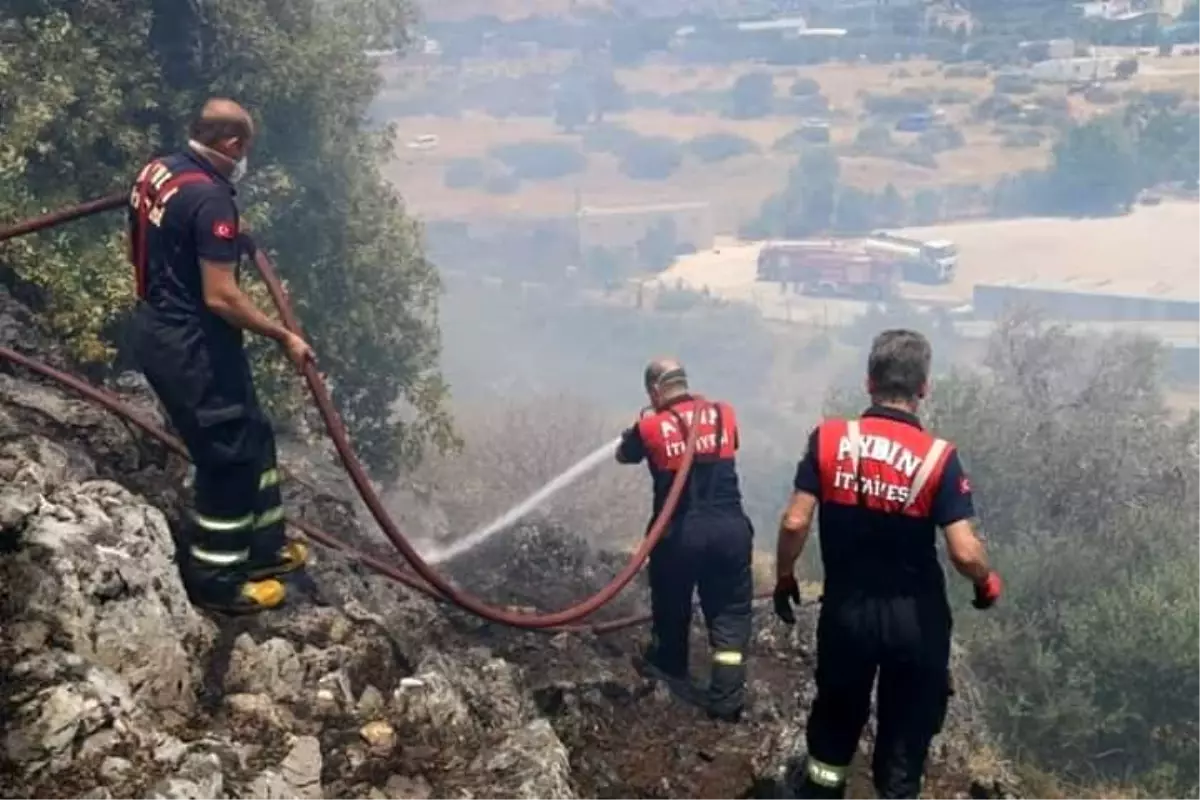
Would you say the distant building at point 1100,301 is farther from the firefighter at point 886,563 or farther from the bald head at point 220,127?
the bald head at point 220,127

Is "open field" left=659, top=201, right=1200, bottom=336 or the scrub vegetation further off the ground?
the scrub vegetation

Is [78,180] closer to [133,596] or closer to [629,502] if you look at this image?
[133,596]

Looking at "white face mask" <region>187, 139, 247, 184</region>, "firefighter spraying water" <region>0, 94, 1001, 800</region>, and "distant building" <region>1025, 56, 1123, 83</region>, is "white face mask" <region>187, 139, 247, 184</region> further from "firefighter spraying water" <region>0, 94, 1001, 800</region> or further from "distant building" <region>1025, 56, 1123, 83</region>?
"distant building" <region>1025, 56, 1123, 83</region>

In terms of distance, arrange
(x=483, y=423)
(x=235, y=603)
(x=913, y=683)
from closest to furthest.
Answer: (x=913, y=683)
(x=235, y=603)
(x=483, y=423)

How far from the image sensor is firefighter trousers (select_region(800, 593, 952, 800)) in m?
5.14

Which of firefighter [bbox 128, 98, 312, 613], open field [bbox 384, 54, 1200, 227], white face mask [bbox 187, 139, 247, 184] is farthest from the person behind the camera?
open field [bbox 384, 54, 1200, 227]

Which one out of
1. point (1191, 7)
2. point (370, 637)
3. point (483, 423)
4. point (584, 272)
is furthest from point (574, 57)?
point (370, 637)

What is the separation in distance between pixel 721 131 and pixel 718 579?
113876mm

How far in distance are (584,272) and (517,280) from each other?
254 inches

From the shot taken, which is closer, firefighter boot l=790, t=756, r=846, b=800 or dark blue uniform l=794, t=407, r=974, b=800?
dark blue uniform l=794, t=407, r=974, b=800

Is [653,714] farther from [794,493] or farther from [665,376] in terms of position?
[794,493]

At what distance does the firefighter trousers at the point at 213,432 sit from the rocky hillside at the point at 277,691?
21cm

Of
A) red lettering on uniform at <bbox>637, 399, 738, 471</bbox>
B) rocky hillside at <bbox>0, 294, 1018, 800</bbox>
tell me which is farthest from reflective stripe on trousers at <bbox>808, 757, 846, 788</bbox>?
red lettering on uniform at <bbox>637, 399, 738, 471</bbox>

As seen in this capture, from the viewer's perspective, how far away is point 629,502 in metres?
31.8
